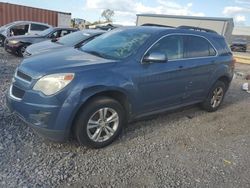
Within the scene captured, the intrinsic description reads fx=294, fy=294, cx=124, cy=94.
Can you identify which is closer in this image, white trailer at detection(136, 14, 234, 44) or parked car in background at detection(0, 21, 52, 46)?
parked car in background at detection(0, 21, 52, 46)

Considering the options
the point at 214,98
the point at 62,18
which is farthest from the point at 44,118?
the point at 62,18

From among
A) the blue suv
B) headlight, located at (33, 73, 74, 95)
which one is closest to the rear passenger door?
the blue suv

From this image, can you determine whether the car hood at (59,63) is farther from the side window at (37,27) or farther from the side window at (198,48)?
the side window at (37,27)

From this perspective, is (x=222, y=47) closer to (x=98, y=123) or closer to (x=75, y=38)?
(x=98, y=123)

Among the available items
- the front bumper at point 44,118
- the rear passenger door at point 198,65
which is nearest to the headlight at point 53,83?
the front bumper at point 44,118

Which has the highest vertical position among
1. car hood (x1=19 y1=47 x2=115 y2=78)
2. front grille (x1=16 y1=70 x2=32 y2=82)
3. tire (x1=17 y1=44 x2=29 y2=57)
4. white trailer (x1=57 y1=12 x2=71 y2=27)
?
car hood (x1=19 y1=47 x2=115 y2=78)

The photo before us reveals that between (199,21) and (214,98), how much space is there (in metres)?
15.8

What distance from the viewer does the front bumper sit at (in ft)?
11.8

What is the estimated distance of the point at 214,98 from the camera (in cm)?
623

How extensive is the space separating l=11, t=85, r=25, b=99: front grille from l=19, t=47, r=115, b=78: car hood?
0.84 ft

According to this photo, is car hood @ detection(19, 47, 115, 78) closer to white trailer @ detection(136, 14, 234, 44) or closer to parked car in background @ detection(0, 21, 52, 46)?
parked car in background @ detection(0, 21, 52, 46)

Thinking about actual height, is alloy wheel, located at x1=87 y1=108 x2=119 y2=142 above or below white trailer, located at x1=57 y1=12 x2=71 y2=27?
above

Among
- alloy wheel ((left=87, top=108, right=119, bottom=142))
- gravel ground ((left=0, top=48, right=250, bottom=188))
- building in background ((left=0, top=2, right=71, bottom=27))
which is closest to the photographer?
gravel ground ((left=0, top=48, right=250, bottom=188))

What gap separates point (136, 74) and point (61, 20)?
2134 centimetres
